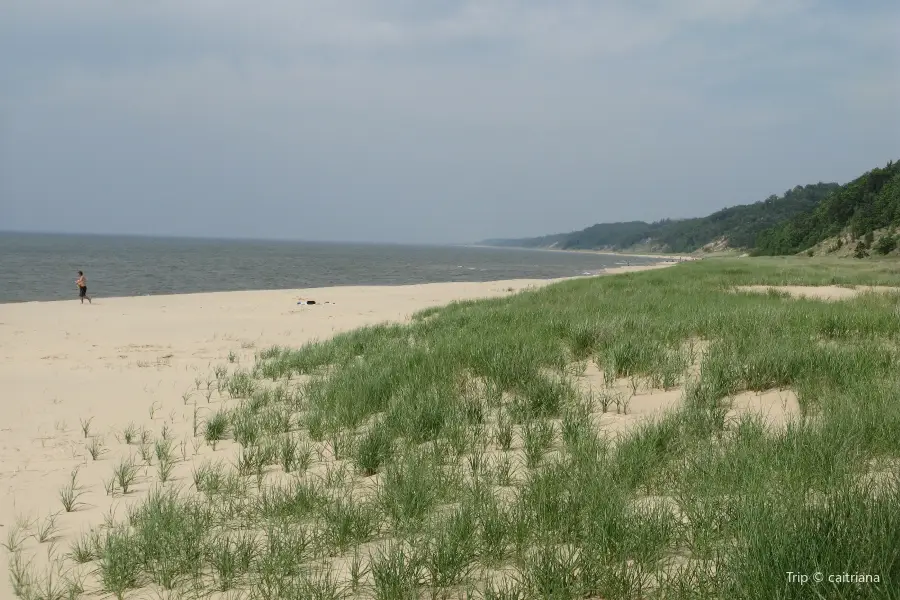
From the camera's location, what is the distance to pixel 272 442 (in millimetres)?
5543

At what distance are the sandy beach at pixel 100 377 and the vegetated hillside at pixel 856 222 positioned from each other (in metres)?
49.7

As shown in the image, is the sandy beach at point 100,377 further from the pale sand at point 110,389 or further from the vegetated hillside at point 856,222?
the vegetated hillside at point 856,222

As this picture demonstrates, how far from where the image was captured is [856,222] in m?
56.0

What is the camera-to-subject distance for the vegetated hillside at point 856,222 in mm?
50469

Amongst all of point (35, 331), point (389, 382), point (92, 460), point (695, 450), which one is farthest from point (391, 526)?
point (35, 331)

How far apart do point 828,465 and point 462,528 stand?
2.24 metres

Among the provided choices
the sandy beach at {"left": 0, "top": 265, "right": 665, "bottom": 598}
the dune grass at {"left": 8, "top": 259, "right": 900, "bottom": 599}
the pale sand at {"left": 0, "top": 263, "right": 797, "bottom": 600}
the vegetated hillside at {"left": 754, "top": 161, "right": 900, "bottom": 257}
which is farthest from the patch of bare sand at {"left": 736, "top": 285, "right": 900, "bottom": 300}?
the vegetated hillside at {"left": 754, "top": 161, "right": 900, "bottom": 257}

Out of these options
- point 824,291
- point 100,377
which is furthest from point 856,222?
point 100,377

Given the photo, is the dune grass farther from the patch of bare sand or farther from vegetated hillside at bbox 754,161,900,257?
vegetated hillside at bbox 754,161,900,257

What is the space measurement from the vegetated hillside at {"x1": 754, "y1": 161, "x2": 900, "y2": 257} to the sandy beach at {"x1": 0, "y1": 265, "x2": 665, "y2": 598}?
49.7 meters

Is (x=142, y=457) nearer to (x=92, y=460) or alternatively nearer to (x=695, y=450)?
(x=92, y=460)

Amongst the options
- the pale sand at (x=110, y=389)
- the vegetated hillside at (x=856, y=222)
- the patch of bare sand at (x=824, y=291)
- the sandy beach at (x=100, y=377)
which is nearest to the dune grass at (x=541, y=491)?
the pale sand at (x=110, y=389)

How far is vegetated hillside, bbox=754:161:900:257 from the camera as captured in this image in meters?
50.5

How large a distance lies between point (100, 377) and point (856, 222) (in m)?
67.6
